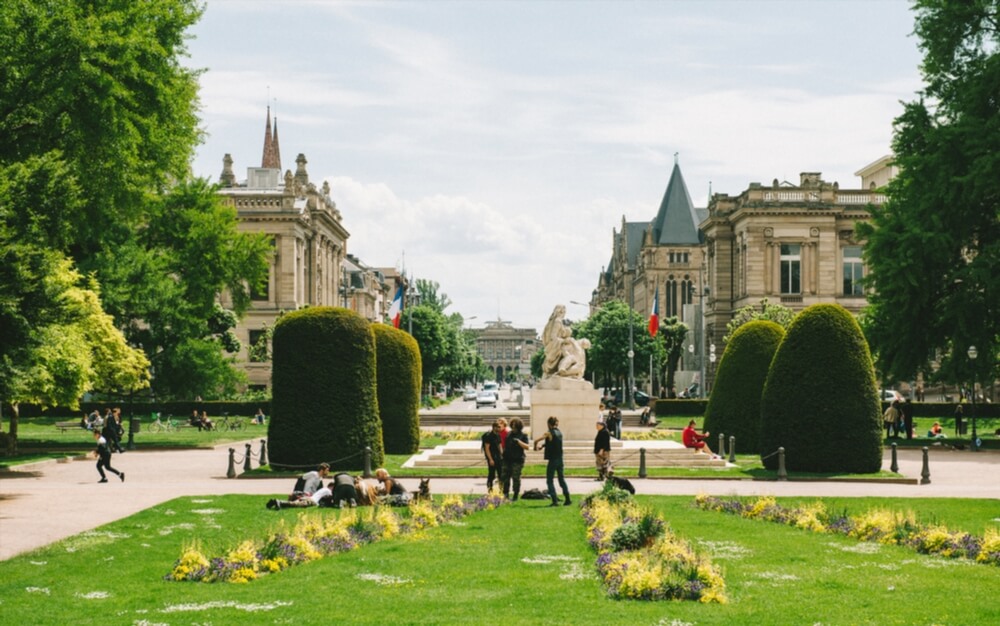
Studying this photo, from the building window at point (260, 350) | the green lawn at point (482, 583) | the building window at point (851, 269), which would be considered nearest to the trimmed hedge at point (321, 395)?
the green lawn at point (482, 583)

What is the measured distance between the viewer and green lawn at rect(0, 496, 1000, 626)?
12.6 m

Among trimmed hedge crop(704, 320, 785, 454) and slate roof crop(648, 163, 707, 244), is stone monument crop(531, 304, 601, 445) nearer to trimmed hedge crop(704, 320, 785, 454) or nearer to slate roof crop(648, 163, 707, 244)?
trimmed hedge crop(704, 320, 785, 454)

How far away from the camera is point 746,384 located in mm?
39406

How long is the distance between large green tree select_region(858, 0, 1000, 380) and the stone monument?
46.3 ft

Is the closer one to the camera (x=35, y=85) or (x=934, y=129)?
(x=35, y=85)

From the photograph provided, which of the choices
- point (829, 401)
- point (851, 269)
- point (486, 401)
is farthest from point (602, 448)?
point (851, 269)

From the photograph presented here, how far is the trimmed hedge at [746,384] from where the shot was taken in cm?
3922

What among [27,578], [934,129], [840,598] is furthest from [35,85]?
[934,129]

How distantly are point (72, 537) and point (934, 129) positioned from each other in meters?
37.0

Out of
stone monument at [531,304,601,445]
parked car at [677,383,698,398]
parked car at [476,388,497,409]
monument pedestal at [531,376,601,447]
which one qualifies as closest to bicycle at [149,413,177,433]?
stone monument at [531,304,601,445]

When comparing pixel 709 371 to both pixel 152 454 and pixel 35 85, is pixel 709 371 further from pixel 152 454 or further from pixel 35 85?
pixel 35 85

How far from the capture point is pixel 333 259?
11606 cm

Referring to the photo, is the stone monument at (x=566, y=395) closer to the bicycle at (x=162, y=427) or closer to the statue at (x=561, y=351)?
the statue at (x=561, y=351)

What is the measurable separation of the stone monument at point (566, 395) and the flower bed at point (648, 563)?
61.4ft
